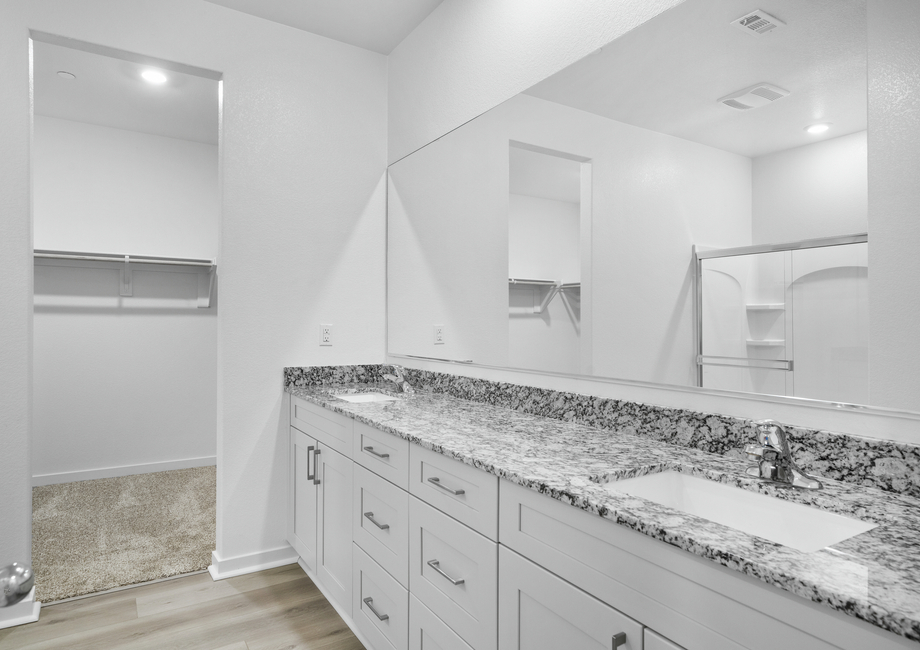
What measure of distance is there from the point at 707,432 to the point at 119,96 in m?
3.73

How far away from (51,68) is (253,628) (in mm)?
3054

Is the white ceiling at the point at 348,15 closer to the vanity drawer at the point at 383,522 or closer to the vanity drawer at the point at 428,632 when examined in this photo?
the vanity drawer at the point at 383,522

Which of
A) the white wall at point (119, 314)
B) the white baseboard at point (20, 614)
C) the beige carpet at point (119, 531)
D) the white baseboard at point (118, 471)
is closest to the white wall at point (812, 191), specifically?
the beige carpet at point (119, 531)

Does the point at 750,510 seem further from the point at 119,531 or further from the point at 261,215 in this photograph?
the point at 119,531

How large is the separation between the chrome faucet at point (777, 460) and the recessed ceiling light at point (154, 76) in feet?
11.0

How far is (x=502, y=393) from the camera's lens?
2174mm

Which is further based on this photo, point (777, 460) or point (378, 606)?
point (378, 606)

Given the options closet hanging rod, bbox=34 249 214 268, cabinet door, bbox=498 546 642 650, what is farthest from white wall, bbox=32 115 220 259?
cabinet door, bbox=498 546 642 650

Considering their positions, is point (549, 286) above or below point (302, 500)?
above

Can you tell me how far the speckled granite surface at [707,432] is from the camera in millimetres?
1066

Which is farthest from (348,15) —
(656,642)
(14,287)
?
(656,642)

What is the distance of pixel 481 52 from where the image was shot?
2268mm

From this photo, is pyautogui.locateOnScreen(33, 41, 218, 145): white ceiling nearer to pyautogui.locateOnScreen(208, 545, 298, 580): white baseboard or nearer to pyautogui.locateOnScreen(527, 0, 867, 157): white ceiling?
pyautogui.locateOnScreen(527, 0, 867, 157): white ceiling

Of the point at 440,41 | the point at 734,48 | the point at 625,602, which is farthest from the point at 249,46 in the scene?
the point at 625,602
